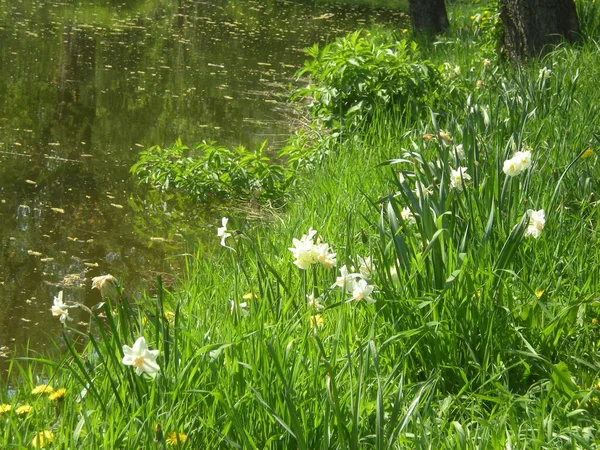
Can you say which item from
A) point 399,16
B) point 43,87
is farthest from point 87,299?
point 399,16

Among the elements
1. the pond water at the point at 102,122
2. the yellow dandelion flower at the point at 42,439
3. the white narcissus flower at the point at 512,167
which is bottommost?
the pond water at the point at 102,122

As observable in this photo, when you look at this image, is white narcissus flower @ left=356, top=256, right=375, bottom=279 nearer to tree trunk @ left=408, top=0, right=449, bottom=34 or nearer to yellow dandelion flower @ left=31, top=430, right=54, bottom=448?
yellow dandelion flower @ left=31, top=430, right=54, bottom=448

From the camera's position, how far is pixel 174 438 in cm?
223

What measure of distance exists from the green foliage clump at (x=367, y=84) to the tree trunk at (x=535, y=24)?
48.6 inches

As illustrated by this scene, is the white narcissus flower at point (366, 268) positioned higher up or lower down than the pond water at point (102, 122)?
higher up

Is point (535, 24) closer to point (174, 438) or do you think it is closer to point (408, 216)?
point (408, 216)

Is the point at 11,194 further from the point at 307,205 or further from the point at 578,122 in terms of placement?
the point at 578,122

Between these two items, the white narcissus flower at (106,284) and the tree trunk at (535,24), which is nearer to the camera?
the white narcissus flower at (106,284)

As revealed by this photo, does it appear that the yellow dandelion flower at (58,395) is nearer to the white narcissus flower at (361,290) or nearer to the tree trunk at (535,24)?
the white narcissus flower at (361,290)

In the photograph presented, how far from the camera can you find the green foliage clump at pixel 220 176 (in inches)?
246

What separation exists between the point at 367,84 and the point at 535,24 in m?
1.94

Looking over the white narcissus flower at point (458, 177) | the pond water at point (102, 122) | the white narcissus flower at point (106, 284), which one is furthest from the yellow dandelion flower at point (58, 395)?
the white narcissus flower at point (458, 177)

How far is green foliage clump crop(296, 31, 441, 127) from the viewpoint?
6.33 meters

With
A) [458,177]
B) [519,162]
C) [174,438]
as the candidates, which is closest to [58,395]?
[174,438]
